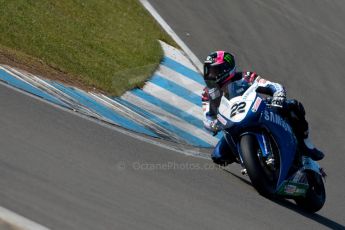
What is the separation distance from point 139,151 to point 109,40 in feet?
19.5

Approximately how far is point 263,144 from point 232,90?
0.90 meters

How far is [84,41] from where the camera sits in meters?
14.1

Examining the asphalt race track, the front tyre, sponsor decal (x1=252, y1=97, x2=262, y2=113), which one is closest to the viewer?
the asphalt race track

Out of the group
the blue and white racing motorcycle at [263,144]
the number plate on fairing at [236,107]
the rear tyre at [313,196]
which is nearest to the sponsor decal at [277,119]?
the blue and white racing motorcycle at [263,144]

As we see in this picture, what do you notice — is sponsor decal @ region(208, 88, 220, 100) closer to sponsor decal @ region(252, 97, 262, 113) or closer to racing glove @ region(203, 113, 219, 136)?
racing glove @ region(203, 113, 219, 136)

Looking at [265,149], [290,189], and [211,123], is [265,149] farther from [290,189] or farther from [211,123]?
[211,123]

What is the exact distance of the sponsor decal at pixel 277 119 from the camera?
8.46 m

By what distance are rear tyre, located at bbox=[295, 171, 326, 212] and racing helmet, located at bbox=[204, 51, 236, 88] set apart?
144cm

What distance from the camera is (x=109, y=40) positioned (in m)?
14.6

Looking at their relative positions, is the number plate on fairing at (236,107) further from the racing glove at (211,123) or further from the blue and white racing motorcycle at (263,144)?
the racing glove at (211,123)

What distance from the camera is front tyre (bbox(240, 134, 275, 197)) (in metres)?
8.09

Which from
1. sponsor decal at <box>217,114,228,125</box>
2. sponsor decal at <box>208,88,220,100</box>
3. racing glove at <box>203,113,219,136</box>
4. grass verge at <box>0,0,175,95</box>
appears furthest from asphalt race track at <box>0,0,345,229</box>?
grass verge at <box>0,0,175,95</box>

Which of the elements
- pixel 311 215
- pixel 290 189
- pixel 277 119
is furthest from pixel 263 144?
pixel 311 215

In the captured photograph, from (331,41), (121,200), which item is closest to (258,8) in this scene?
(331,41)
